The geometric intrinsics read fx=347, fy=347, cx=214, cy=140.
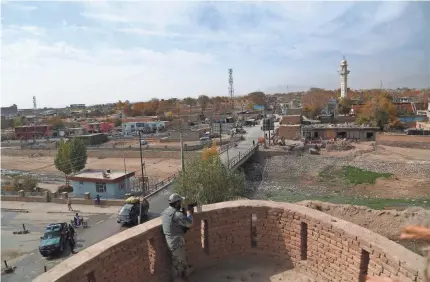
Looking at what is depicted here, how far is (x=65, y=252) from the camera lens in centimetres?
1417

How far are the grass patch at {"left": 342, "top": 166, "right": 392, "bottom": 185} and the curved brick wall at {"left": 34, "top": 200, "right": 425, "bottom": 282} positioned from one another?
102 ft

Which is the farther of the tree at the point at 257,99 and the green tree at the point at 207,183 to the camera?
the tree at the point at 257,99

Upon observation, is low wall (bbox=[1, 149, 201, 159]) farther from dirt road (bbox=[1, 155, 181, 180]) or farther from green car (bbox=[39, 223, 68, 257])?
green car (bbox=[39, 223, 68, 257])

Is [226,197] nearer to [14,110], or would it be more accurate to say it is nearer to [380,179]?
[380,179]

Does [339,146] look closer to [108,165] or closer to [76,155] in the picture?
[108,165]

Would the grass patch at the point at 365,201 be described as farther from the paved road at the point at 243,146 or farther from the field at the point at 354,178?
the paved road at the point at 243,146

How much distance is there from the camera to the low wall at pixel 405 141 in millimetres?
44812

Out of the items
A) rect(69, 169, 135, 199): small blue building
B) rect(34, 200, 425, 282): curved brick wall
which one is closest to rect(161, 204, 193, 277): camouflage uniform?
rect(34, 200, 425, 282): curved brick wall

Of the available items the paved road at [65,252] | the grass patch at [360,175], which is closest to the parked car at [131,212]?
the paved road at [65,252]

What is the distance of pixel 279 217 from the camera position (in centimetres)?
574

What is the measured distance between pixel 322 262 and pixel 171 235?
2269 millimetres

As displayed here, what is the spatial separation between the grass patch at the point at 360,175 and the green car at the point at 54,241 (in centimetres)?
2803

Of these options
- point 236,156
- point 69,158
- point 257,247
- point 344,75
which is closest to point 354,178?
point 236,156

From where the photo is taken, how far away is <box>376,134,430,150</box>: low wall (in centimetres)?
4481
